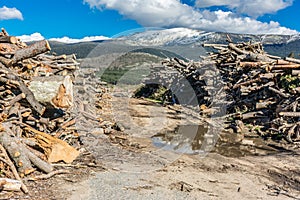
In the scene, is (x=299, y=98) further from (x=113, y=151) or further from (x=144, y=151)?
(x=113, y=151)

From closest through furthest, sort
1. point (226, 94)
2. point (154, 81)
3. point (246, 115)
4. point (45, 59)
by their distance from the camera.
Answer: point (45, 59) → point (246, 115) → point (226, 94) → point (154, 81)

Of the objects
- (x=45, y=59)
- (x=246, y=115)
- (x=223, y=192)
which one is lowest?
(x=223, y=192)

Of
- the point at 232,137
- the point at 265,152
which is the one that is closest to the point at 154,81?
the point at 232,137

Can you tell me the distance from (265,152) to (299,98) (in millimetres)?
3302

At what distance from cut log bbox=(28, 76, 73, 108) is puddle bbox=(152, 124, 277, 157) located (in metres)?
3.76

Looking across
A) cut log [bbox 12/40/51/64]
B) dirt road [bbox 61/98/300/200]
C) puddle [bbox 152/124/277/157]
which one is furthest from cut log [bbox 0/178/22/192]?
puddle [bbox 152/124/277/157]

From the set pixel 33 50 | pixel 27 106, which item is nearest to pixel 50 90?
pixel 27 106

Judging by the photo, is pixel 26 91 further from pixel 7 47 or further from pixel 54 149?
pixel 54 149

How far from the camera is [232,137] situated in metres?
11.5

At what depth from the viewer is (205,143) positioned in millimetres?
10531

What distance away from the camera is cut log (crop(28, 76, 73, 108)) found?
22.6 ft

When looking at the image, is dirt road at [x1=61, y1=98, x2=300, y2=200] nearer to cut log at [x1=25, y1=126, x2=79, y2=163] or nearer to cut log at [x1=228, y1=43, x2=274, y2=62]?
cut log at [x1=25, y1=126, x2=79, y2=163]

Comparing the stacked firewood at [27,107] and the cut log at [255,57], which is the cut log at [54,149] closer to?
the stacked firewood at [27,107]

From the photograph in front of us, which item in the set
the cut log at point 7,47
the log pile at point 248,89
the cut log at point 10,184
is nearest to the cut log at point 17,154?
the cut log at point 10,184
